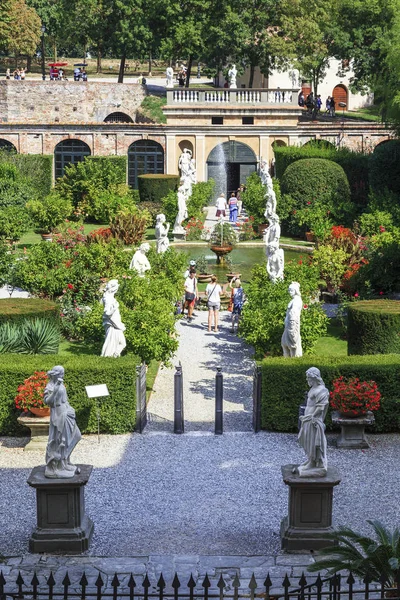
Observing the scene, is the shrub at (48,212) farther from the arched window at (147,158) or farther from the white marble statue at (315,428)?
the white marble statue at (315,428)

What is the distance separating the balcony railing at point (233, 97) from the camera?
45656 mm

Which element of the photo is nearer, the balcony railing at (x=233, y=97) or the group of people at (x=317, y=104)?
the balcony railing at (x=233, y=97)

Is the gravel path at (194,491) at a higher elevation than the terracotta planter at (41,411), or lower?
lower

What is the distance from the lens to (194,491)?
45.8 feet

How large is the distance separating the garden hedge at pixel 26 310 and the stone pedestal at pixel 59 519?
7388 millimetres

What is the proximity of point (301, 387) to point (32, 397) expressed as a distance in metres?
3.84

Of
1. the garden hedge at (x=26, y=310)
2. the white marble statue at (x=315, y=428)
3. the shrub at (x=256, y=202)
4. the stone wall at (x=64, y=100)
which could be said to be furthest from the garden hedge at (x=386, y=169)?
the white marble statue at (x=315, y=428)

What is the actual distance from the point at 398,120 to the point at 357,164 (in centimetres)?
259

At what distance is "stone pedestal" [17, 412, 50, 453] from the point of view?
615 inches

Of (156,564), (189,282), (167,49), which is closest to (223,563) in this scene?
(156,564)

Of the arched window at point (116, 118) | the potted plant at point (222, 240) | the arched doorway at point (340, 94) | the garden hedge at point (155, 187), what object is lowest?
the potted plant at point (222, 240)

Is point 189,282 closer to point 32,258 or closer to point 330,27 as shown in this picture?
point 32,258

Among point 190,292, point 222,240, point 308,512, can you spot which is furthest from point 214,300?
point 308,512

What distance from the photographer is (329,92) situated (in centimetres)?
6431
